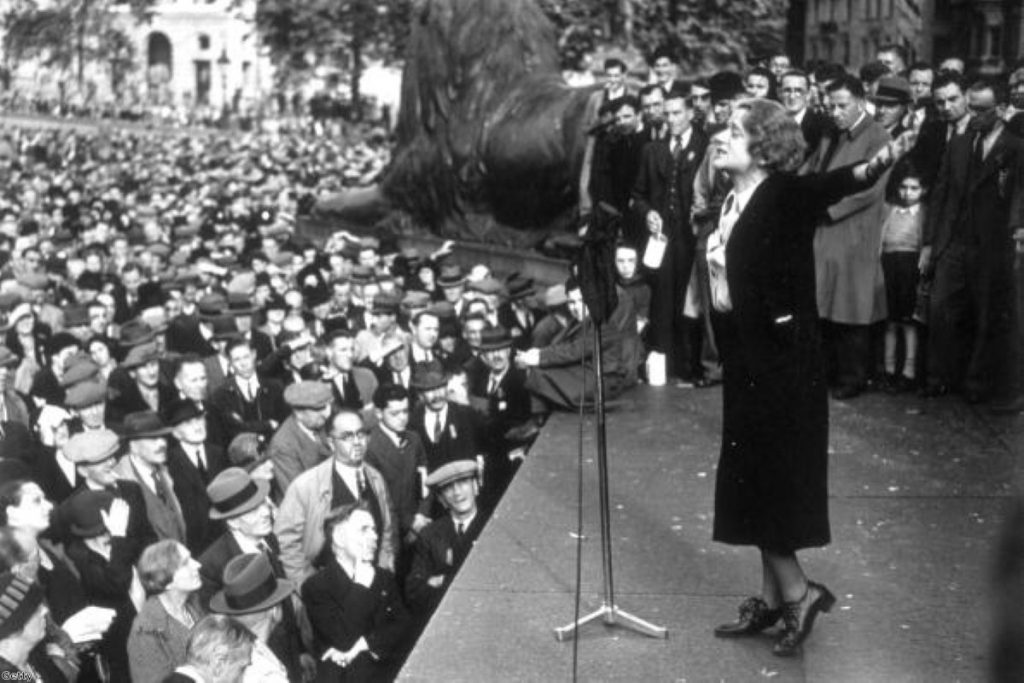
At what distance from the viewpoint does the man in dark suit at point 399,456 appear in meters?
8.92

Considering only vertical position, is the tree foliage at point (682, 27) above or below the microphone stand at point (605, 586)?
above

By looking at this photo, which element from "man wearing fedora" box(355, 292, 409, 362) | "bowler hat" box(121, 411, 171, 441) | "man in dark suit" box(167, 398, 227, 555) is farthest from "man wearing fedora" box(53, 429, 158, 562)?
"man wearing fedora" box(355, 292, 409, 362)

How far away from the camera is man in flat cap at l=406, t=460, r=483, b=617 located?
7898mm

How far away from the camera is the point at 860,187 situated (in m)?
4.99

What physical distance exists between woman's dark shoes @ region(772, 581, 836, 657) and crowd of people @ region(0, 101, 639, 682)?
4.00 ft

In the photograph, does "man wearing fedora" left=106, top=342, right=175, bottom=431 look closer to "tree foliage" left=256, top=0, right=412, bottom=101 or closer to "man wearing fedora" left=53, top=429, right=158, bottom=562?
"man wearing fedora" left=53, top=429, right=158, bottom=562

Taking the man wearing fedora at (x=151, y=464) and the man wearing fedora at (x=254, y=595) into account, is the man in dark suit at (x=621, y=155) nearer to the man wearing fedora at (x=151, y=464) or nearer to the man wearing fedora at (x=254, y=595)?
the man wearing fedora at (x=151, y=464)

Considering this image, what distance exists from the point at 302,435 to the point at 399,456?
2.34ft

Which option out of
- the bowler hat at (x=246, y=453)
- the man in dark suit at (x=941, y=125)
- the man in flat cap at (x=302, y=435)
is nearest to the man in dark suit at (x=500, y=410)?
the man in flat cap at (x=302, y=435)

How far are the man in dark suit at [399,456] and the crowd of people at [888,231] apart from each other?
5.67 ft

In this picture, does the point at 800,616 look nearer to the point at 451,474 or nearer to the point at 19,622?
the point at 19,622

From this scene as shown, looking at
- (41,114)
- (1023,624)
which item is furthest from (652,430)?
(41,114)

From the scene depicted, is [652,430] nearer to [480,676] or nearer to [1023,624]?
[480,676]

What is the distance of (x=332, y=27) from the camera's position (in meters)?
25.3
